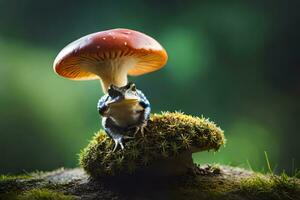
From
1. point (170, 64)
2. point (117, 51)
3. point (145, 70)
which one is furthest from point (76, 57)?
point (170, 64)

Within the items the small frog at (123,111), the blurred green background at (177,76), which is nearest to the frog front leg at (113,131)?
the small frog at (123,111)

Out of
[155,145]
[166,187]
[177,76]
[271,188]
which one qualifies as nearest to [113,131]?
[155,145]

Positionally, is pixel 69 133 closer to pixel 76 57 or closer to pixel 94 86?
pixel 94 86

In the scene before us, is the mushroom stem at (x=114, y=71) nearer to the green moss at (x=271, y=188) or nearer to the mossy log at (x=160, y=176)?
the mossy log at (x=160, y=176)

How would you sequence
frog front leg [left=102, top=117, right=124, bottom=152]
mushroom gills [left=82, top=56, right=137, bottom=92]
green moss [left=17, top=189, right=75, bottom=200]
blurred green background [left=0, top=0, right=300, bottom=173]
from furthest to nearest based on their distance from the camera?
blurred green background [left=0, top=0, right=300, bottom=173]
mushroom gills [left=82, top=56, right=137, bottom=92]
frog front leg [left=102, top=117, right=124, bottom=152]
green moss [left=17, top=189, right=75, bottom=200]

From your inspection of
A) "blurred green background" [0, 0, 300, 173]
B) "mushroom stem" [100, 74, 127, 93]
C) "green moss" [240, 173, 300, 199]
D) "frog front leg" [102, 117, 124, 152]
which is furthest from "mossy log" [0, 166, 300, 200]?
"blurred green background" [0, 0, 300, 173]

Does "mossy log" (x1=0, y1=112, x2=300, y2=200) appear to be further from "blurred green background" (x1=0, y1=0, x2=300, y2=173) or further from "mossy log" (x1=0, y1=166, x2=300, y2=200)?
"blurred green background" (x1=0, y1=0, x2=300, y2=173)
